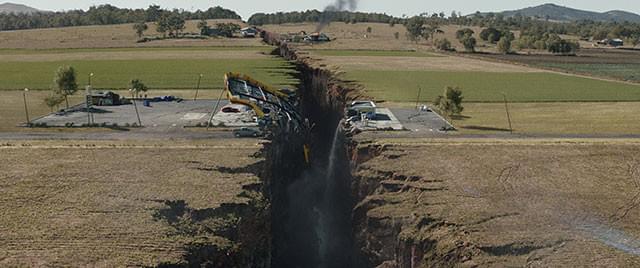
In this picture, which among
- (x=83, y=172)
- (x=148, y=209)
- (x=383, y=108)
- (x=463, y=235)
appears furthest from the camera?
(x=383, y=108)

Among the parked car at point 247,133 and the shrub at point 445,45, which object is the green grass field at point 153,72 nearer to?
the parked car at point 247,133

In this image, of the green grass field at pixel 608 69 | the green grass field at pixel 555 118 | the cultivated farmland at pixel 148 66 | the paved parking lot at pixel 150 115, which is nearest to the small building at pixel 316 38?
the cultivated farmland at pixel 148 66

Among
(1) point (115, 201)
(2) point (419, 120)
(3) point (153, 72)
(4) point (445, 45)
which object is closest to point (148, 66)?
(3) point (153, 72)

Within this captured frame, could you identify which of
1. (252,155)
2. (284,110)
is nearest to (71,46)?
(284,110)

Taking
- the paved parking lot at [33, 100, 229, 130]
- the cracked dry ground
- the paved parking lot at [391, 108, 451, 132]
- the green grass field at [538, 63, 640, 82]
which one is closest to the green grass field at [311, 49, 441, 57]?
the green grass field at [538, 63, 640, 82]

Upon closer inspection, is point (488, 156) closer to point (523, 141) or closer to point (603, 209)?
point (523, 141)

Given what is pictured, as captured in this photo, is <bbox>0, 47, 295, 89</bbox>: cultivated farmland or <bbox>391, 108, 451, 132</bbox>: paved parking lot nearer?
<bbox>391, 108, 451, 132</bbox>: paved parking lot

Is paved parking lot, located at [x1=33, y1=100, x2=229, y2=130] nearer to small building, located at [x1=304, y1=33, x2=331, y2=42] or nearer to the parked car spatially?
the parked car
